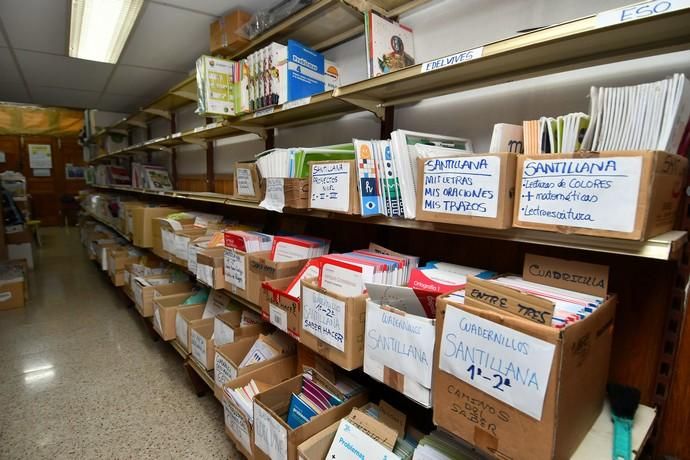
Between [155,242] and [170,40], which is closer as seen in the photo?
[170,40]

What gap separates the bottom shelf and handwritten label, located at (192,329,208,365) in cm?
176

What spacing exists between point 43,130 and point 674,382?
9.93m

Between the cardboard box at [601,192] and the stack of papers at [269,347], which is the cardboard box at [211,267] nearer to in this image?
the stack of papers at [269,347]

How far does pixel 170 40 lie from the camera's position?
2.62 metres

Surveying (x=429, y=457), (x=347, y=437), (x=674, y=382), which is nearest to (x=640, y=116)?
(x=674, y=382)

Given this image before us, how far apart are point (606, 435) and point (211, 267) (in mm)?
1707

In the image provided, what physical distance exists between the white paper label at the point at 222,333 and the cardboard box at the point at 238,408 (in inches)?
14.0

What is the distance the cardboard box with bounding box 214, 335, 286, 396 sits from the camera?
1558 mm

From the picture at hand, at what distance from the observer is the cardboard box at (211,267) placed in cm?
184

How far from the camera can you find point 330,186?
1241 millimetres

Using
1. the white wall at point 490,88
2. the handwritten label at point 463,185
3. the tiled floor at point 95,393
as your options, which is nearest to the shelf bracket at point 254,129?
the white wall at point 490,88

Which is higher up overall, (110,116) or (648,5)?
(110,116)

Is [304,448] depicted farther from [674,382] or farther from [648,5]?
[648,5]

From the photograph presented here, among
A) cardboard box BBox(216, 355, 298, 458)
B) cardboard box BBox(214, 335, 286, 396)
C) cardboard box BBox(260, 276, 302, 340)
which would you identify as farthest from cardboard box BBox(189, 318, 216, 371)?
cardboard box BBox(260, 276, 302, 340)
